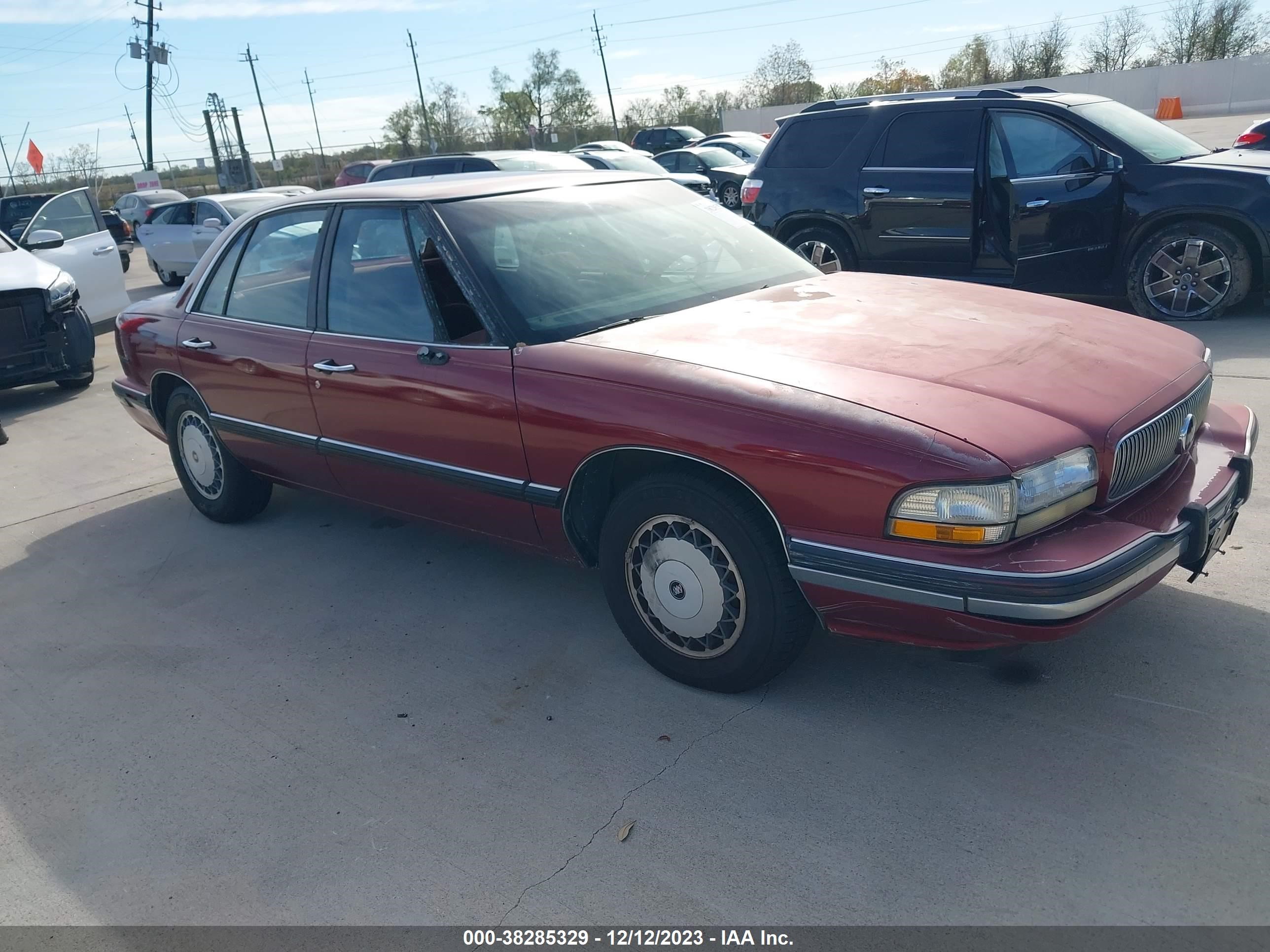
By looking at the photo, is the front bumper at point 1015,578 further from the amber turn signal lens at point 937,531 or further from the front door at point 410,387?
the front door at point 410,387

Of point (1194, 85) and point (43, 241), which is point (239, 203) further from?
point (1194, 85)

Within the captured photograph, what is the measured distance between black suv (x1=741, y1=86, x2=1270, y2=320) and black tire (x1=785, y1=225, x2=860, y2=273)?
0.17 m

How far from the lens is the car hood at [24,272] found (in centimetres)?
834

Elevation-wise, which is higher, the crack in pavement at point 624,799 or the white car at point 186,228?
the white car at point 186,228

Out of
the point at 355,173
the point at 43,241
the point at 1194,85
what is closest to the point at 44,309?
the point at 43,241

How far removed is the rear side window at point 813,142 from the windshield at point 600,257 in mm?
4683

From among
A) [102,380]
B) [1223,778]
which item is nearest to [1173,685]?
[1223,778]

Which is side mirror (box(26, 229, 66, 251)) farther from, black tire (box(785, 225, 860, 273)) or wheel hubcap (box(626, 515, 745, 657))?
wheel hubcap (box(626, 515, 745, 657))

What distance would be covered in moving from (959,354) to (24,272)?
27.6 feet

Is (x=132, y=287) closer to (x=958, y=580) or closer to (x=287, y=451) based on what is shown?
(x=287, y=451)

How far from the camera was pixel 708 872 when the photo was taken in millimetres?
2551

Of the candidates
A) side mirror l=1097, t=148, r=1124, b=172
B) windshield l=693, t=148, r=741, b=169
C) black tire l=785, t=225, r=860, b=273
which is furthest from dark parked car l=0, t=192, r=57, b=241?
side mirror l=1097, t=148, r=1124, b=172

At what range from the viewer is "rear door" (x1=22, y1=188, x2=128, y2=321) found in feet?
33.9

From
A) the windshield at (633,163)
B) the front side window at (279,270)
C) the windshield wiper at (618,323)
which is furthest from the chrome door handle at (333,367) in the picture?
the windshield at (633,163)
